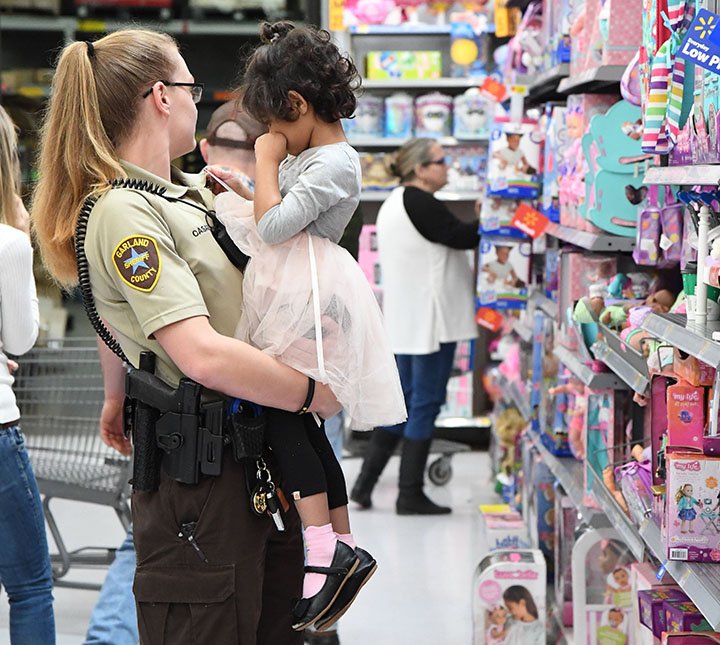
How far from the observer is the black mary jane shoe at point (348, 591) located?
224cm

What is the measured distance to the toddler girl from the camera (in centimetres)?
221

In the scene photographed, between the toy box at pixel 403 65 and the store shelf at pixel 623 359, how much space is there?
4.46 metres

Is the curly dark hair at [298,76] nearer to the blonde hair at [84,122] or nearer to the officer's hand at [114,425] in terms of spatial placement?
the blonde hair at [84,122]

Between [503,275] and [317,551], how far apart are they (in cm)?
325

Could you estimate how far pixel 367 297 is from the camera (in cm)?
233

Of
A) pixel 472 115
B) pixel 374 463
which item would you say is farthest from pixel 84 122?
pixel 472 115

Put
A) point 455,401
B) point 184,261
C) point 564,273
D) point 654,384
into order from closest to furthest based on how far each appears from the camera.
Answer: point 184,261
point 654,384
point 564,273
point 455,401

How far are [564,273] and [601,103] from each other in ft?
2.14

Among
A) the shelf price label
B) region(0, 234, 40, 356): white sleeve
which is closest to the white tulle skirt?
region(0, 234, 40, 356): white sleeve

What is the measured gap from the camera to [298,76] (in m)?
2.34

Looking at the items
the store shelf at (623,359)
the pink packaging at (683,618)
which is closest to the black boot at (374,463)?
the store shelf at (623,359)

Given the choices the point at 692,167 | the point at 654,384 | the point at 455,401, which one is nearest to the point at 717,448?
the point at 654,384

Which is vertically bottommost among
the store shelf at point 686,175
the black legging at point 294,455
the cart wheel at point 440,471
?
the cart wheel at point 440,471

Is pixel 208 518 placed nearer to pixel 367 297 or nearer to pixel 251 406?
pixel 251 406
